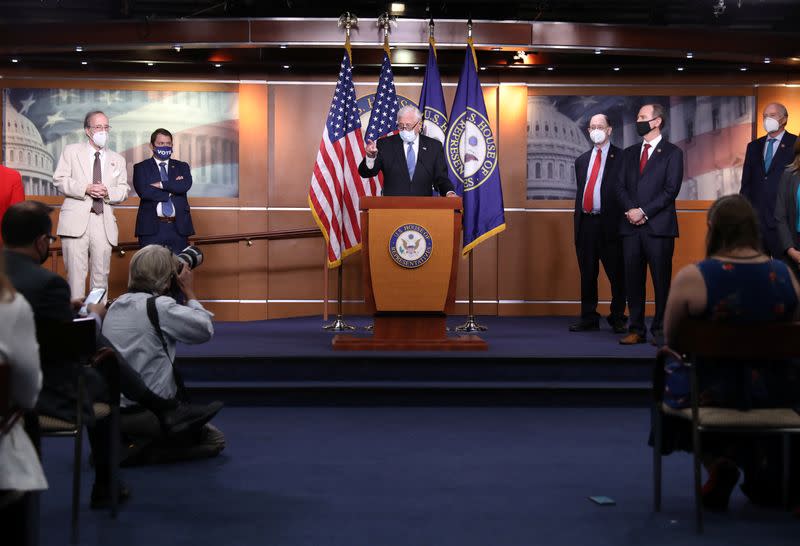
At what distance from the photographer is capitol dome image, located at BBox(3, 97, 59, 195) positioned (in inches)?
399

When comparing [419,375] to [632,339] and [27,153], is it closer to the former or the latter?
[632,339]

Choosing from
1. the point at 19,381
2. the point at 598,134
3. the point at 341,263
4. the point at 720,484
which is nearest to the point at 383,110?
the point at 341,263

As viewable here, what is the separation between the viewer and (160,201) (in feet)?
29.7

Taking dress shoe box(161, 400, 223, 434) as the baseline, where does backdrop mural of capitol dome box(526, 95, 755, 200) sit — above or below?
above

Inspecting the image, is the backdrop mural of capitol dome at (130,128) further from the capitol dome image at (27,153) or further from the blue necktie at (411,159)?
the blue necktie at (411,159)

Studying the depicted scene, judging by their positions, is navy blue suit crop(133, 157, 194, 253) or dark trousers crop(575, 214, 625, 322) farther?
navy blue suit crop(133, 157, 194, 253)

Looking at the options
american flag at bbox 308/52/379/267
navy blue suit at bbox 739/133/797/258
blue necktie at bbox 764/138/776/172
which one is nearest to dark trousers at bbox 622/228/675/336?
navy blue suit at bbox 739/133/797/258

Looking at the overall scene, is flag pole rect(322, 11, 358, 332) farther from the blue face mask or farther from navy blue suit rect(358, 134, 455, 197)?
→ the blue face mask

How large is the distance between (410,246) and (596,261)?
2453 mm

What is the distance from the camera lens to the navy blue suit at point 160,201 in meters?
9.02

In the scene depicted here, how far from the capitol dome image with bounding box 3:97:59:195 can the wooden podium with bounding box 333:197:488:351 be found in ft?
15.2

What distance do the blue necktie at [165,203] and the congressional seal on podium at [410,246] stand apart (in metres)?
2.98

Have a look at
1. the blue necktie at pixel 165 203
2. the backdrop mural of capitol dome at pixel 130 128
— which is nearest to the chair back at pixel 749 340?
the blue necktie at pixel 165 203

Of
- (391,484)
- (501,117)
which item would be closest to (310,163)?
(501,117)
